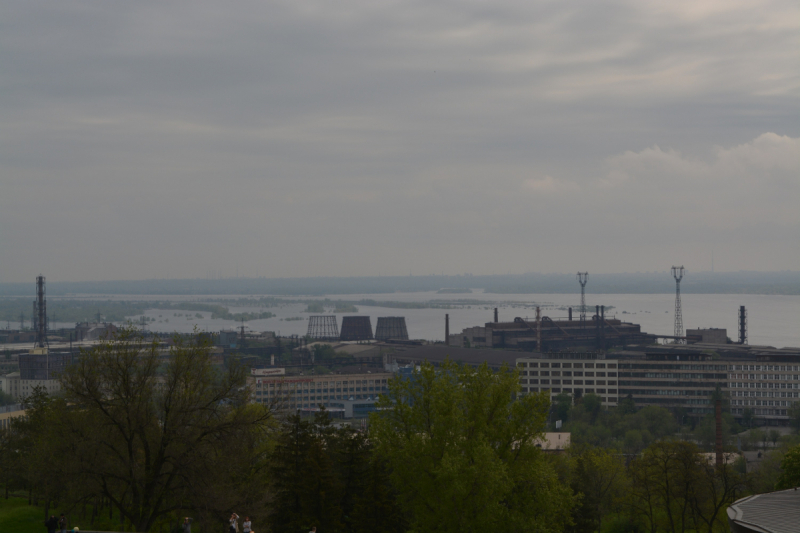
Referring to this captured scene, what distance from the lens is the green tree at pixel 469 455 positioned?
19297 mm

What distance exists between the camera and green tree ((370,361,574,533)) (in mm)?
19297

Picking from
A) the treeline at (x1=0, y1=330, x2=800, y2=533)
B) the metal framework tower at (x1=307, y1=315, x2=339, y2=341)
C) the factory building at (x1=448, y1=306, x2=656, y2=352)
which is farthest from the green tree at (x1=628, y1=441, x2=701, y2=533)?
the metal framework tower at (x1=307, y1=315, x2=339, y2=341)

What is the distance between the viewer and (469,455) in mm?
20188

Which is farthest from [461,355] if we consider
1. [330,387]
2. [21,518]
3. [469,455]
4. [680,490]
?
[469,455]

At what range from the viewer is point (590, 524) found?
1081 inches

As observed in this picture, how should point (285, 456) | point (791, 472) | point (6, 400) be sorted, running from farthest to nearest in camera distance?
point (6, 400)
point (791, 472)
point (285, 456)

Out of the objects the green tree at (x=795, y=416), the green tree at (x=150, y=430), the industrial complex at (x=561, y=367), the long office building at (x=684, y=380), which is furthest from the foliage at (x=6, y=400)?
the green tree at (x=795, y=416)

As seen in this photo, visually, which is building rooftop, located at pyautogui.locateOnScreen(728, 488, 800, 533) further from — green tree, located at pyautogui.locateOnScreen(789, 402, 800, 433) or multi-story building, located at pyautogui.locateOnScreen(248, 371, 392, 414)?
multi-story building, located at pyautogui.locateOnScreen(248, 371, 392, 414)

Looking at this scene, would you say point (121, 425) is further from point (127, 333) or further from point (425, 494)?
point (425, 494)

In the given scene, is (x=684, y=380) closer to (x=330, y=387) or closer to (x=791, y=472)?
(x=330, y=387)

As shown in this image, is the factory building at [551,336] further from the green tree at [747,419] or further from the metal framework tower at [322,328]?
the metal framework tower at [322,328]

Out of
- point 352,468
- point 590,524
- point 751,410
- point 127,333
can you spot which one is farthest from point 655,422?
point 127,333

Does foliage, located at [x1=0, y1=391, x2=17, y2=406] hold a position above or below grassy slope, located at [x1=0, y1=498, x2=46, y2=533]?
below

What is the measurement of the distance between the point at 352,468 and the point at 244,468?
11.0ft
